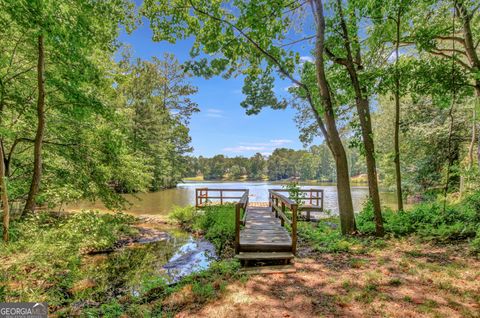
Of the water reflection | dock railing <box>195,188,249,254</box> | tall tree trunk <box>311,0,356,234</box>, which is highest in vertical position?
tall tree trunk <box>311,0,356,234</box>

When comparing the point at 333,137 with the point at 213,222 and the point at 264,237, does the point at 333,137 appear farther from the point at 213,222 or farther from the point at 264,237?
the point at 213,222

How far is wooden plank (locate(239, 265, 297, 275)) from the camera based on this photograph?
4.39 metres

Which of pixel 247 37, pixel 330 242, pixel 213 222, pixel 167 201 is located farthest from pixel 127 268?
pixel 167 201

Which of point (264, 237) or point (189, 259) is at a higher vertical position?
point (264, 237)

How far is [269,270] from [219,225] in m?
4.77

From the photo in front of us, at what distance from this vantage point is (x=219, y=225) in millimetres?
9062

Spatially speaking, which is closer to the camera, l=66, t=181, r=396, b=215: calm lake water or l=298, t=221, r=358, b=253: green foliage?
l=298, t=221, r=358, b=253: green foliage

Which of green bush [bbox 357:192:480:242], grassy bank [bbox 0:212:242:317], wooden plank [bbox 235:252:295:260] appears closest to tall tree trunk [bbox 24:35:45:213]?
grassy bank [bbox 0:212:242:317]

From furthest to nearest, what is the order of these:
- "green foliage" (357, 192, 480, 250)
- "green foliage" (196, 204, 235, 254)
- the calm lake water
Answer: the calm lake water → "green foliage" (196, 204, 235, 254) → "green foliage" (357, 192, 480, 250)

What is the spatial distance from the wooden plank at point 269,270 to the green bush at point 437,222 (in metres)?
3.07

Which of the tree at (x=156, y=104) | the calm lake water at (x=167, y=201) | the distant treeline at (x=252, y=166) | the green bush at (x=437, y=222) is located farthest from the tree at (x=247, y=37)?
the distant treeline at (x=252, y=166)

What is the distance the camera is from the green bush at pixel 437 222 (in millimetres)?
5781

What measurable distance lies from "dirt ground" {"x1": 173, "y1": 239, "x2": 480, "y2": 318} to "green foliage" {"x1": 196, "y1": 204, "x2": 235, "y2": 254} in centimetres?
339

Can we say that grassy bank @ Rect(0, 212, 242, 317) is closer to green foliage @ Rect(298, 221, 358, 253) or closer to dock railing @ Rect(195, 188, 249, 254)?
dock railing @ Rect(195, 188, 249, 254)
